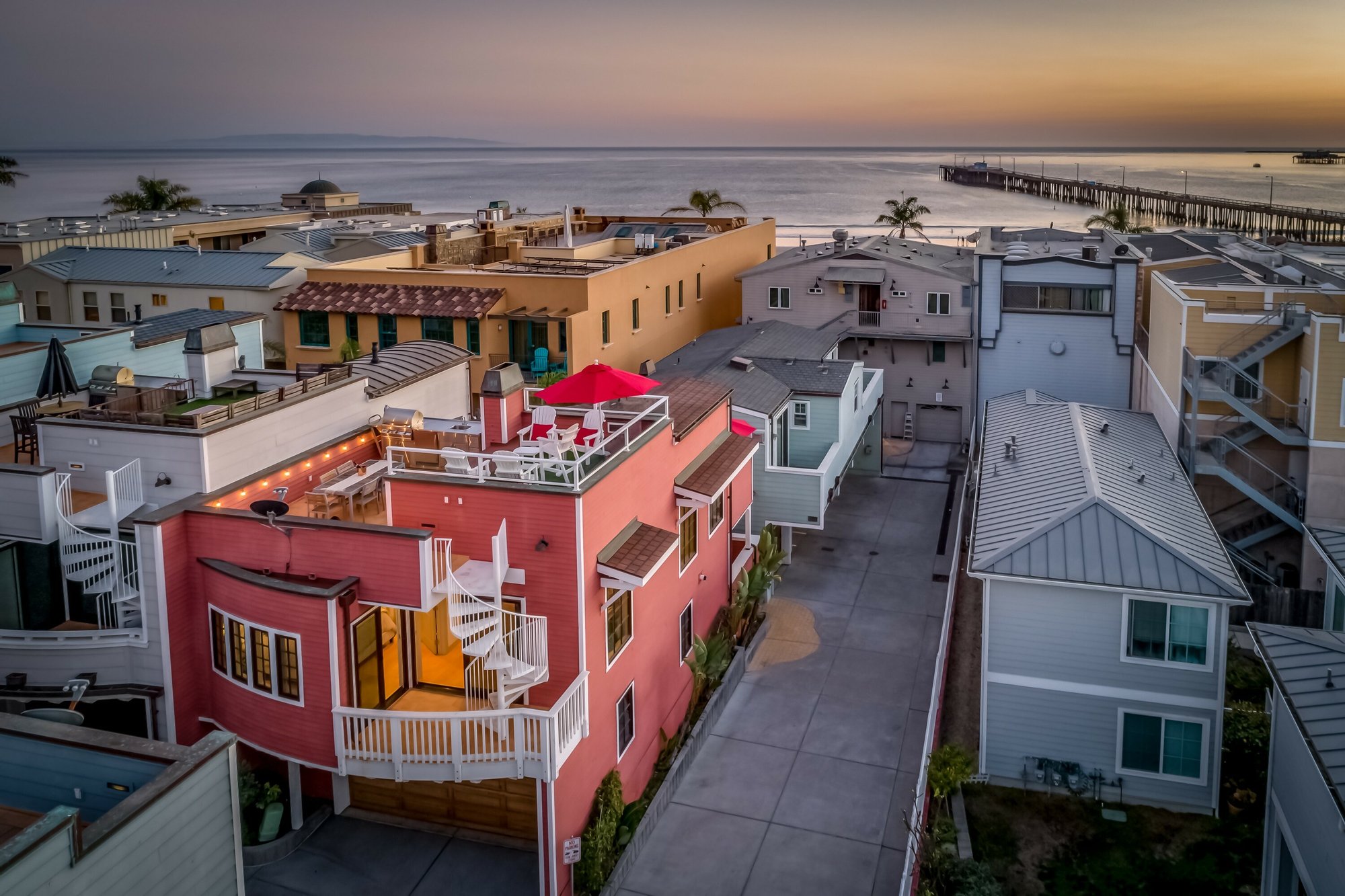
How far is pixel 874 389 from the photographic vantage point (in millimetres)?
35000

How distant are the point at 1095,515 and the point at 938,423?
70.5 ft

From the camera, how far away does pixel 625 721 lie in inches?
687

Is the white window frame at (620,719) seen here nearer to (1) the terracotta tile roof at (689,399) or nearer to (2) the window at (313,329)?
(1) the terracotta tile roof at (689,399)

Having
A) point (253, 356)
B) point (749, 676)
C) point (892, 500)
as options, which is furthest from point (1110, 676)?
point (253, 356)

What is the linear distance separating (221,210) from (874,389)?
147ft

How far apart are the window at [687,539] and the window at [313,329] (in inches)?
803

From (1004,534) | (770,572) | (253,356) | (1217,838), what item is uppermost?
(253,356)

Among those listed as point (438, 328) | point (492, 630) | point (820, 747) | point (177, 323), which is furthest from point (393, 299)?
point (492, 630)

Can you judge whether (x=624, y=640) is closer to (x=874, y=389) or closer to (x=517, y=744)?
(x=517, y=744)

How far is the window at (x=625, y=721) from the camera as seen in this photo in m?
17.1

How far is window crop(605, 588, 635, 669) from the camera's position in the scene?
16422mm

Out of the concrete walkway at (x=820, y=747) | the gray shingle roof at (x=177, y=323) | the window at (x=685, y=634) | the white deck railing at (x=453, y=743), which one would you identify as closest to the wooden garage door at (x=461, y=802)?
the concrete walkway at (x=820, y=747)

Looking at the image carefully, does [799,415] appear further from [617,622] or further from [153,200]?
[153,200]

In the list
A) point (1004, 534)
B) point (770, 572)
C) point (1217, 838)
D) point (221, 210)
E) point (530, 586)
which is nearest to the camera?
point (530, 586)
